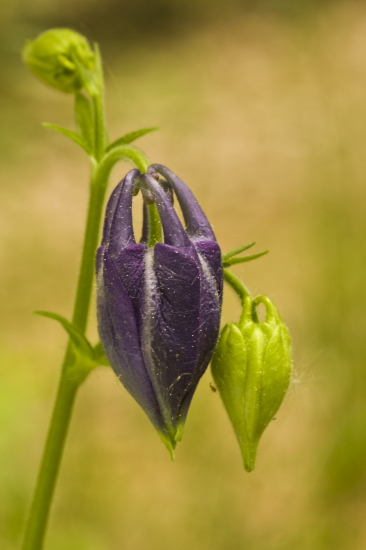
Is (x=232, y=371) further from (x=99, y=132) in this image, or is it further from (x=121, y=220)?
(x=99, y=132)

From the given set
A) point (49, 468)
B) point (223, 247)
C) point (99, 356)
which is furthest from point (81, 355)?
point (223, 247)

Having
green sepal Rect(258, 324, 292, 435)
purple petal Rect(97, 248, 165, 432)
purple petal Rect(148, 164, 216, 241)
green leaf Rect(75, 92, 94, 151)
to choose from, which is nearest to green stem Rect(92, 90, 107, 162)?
Answer: green leaf Rect(75, 92, 94, 151)

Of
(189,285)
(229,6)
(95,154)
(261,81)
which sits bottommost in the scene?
(189,285)

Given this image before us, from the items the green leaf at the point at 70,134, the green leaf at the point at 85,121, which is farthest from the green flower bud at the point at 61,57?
the green leaf at the point at 70,134

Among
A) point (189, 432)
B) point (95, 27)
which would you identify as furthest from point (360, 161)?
point (95, 27)

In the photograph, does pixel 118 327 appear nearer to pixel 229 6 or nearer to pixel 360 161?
pixel 360 161

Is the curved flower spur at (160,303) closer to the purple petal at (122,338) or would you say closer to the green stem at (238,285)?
the purple petal at (122,338)

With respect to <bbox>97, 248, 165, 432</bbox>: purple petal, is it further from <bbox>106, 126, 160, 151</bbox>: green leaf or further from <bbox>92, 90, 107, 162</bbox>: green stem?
<bbox>92, 90, 107, 162</bbox>: green stem
